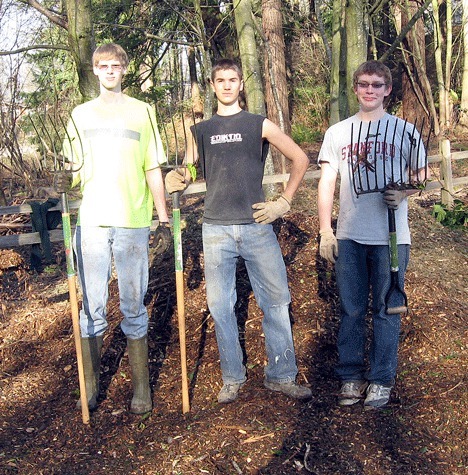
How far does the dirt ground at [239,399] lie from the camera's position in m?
3.64

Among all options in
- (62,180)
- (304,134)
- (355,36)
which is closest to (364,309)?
(62,180)

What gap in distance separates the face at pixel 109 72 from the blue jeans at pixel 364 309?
1.68m

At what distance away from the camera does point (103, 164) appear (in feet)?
12.8

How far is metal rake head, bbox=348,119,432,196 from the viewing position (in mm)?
3902

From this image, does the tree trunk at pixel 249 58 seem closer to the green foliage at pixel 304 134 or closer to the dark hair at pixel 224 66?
the dark hair at pixel 224 66

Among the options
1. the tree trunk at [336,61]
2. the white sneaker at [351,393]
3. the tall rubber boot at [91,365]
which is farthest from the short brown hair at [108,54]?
the tree trunk at [336,61]

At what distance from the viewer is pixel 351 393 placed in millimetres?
4160

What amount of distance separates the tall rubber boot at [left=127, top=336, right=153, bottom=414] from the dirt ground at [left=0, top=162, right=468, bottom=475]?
3.0 inches

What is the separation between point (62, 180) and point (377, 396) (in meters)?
2.35

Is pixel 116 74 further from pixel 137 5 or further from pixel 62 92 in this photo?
pixel 62 92

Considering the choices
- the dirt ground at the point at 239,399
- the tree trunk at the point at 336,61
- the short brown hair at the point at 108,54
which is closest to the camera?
the dirt ground at the point at 239,399

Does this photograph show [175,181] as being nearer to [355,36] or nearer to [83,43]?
[83,43]

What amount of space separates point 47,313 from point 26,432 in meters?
1.90

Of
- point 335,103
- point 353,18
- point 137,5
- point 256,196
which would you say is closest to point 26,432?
point 256,196
